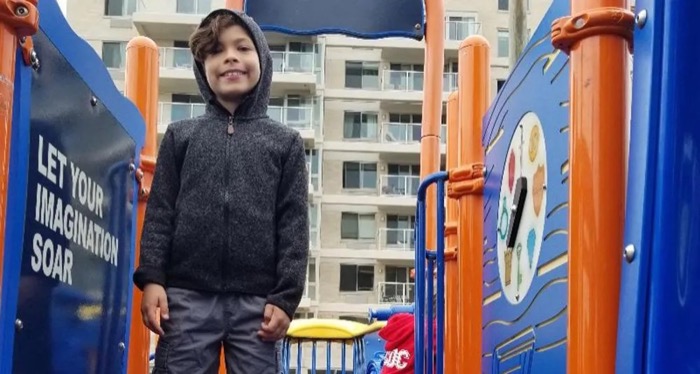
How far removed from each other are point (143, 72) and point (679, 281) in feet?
6.49

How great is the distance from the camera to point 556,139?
5.91ft

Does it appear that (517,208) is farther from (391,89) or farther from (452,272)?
(391,89)

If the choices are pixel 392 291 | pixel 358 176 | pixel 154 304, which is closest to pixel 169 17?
pixel 358 176

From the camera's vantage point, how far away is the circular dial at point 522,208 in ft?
6.25

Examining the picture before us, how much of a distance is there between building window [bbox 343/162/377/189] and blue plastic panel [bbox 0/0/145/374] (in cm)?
2682

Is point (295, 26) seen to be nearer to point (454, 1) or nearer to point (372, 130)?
point (372, 130)

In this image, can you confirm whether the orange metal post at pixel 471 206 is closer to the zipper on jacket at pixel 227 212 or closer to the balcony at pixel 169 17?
the zipper on jacket at pixel 227 212

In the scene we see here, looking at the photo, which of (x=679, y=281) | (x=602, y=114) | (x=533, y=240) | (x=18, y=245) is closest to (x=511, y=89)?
(x=533, y=240)

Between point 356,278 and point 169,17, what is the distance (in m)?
9.36

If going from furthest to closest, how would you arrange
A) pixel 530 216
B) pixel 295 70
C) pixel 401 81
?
pixel 401 81, pixel 295 70, pixel 530 216

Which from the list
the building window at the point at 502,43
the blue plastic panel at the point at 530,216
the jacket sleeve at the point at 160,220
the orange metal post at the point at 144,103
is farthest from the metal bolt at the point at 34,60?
the building window at the point at 502,43

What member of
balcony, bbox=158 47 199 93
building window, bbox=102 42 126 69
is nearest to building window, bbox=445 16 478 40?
balcony, bbox=158 47 199 93

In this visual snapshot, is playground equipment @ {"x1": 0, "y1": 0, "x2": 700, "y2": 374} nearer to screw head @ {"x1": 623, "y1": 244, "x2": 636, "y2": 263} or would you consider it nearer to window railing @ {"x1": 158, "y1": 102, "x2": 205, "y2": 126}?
screw head @ {"x1": 623, "y1": 244, "x2": 636, "y2": 263}

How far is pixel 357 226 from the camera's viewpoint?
1144 inches
